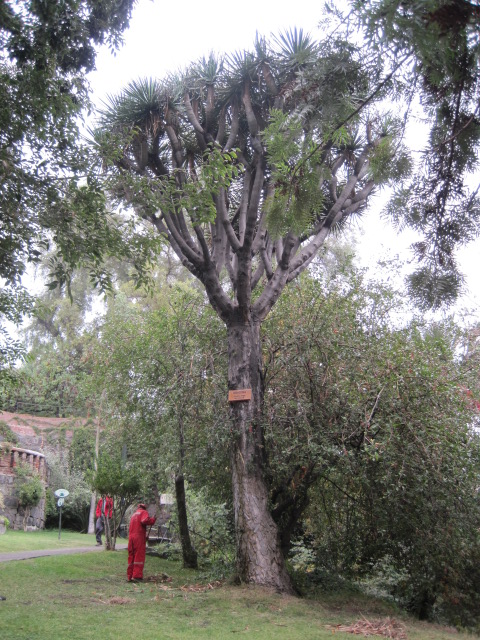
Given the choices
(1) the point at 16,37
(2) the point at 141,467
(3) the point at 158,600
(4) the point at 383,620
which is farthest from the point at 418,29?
(2) the point at 141,467

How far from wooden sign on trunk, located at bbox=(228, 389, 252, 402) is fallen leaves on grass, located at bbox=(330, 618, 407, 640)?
11.2ft

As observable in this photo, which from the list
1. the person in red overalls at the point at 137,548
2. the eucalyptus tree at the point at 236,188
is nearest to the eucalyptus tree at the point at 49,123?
the eucalyptus tree at the point at 236,188

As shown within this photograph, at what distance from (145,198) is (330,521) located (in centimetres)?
587

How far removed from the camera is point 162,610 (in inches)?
285

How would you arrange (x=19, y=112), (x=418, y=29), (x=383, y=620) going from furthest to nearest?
(x=383, y=620) < (x=19, y=112) < (x=418, y=29)

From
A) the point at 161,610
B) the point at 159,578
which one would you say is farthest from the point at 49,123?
the point at 159,578

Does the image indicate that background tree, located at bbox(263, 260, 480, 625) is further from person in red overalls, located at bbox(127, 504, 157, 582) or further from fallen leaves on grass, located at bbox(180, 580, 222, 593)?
person in red overalls, located at bbox(127, 504, 157, 582)

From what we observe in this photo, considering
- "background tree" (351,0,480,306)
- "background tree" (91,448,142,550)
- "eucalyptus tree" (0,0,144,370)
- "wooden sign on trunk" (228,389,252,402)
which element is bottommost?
"background tree" (91,448,142,550)

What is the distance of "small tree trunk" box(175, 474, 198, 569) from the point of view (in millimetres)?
10945

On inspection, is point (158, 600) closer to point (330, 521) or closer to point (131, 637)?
point (131, 637)

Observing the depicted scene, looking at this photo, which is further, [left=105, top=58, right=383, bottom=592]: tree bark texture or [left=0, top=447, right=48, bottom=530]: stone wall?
[left=0, top=447, right=48, bottom=530]: stone wall

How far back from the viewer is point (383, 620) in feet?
23.4

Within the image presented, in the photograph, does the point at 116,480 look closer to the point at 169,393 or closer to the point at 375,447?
the point at 169,393

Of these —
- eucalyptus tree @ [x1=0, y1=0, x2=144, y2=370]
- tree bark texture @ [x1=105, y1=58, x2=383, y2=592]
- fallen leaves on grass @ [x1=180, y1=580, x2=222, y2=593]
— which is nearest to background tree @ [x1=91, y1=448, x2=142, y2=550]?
fallen leaves on grass @ [x1=180, y1=580, x2=222, y2=593]
